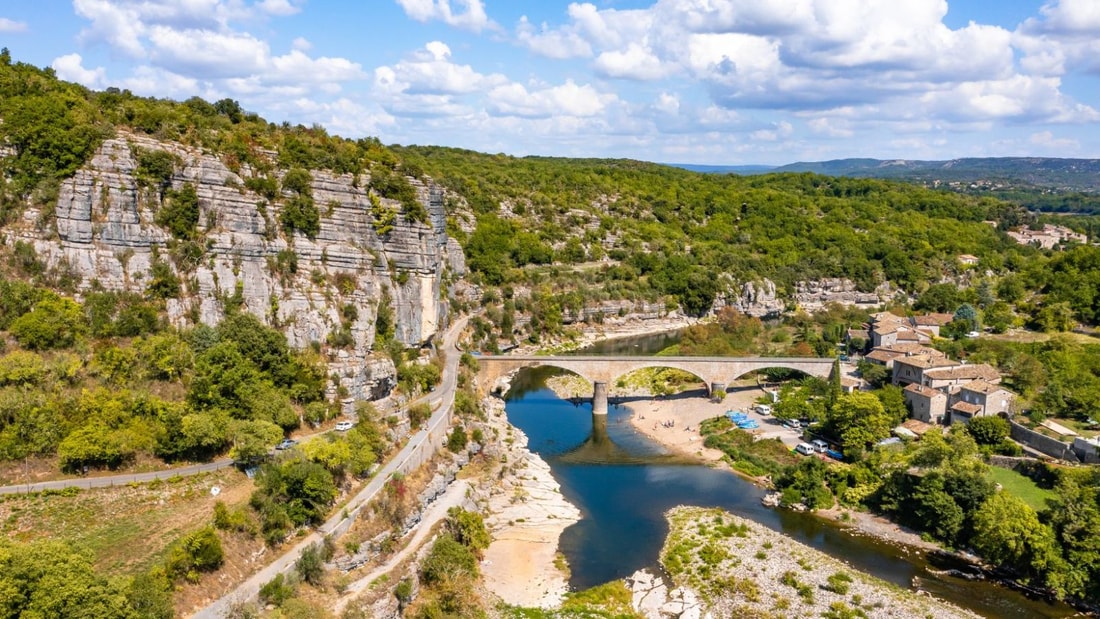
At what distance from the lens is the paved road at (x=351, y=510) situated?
2689cm

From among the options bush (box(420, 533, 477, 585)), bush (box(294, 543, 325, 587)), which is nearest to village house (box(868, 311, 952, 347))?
bush (box(420, 533, 477, 585))

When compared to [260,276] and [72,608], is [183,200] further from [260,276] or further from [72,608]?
[72,608]

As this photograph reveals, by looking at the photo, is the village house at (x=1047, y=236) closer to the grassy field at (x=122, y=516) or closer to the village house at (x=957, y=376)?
the village house at (x=957, y=376)

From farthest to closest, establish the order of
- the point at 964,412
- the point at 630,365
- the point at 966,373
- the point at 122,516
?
1. the point at 630,365
2. the point at 966,373
3. the point at 964,412
4. the point at 122,516

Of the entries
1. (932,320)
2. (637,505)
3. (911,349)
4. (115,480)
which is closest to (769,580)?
(637,505)

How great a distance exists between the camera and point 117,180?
43281 millimetres

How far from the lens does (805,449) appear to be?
4784 centimetres

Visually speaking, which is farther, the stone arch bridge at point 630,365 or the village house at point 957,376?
the stone arch bridge at point 630,365

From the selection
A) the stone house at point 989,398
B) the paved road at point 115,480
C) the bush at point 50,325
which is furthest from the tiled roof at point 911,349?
the bush at point 50,325

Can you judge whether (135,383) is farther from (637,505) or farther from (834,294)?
(834,294)

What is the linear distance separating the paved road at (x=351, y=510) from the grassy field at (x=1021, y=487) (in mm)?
29484

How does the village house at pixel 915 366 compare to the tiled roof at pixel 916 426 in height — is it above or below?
above

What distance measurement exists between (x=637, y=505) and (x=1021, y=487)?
1927 centimetres

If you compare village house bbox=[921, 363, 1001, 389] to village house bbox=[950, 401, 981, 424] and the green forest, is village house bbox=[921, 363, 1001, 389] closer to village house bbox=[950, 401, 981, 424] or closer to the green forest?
the green forest
